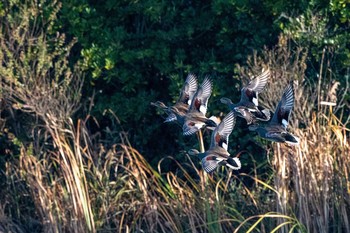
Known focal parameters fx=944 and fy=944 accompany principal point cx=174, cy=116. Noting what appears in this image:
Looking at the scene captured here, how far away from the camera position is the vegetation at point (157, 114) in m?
7.52

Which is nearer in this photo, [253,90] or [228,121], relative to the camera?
[228,121]

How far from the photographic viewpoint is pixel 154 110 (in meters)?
9.59

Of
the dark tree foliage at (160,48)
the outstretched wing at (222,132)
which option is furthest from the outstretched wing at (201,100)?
the dark tree foliage at (160,48)

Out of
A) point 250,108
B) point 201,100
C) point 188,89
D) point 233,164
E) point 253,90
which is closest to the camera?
point 233,164

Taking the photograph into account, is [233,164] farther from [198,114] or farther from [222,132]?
[198,114]

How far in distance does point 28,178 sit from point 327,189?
2.70m

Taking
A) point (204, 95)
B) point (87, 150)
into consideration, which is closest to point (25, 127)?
point (87, 150)

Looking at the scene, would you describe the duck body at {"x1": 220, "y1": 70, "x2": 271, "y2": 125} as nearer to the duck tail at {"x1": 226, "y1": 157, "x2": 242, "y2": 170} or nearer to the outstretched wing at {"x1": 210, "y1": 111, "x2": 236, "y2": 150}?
the outstretched wing at {"x1": 210, "y1": 111, "x2": 236, "y2": 150}

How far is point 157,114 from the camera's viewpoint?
31.5 feet

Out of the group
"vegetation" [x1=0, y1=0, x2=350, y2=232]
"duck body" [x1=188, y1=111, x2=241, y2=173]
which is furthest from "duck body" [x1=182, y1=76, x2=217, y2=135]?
"vegetation" [x1=0, y1=0, x2=350, y2=232]

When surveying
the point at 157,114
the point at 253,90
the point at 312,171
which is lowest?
the point at 312,171

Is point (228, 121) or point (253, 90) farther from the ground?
point (253, 90)

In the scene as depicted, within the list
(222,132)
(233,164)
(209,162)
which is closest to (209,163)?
(209,162)

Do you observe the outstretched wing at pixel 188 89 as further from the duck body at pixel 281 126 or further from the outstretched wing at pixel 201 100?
the duck body at pixel 281 126
